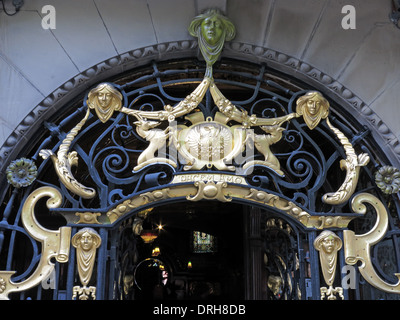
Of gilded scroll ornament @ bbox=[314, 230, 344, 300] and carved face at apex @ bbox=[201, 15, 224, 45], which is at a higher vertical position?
carved face at apex @ bbox=[201, 15, 224, 45]

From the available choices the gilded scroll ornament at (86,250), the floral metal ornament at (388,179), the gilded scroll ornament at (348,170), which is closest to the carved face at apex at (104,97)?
the gilded scroll ornament at (86,250)

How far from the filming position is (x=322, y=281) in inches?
204

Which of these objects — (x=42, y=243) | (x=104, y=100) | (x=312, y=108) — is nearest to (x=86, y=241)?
(x=42, y=243)

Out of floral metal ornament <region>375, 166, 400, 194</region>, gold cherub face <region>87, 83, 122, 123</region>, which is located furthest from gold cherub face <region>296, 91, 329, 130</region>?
gold cherub face <region>87, 83, 122, 123</region>

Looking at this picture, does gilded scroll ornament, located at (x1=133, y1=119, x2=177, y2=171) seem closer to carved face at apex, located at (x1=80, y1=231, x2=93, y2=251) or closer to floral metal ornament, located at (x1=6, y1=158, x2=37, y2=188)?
carved face at apex, located at (x1=80, y1=231, x2=93, y2=251)

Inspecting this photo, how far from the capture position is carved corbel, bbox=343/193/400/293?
16.8ft

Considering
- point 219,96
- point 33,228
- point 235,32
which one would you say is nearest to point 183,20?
point 235,32

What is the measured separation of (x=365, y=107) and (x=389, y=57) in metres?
0.62

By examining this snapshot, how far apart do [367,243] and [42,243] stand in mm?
3129

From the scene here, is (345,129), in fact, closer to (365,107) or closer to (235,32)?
(365,107)

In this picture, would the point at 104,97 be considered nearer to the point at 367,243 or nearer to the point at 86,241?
the point at 86,241

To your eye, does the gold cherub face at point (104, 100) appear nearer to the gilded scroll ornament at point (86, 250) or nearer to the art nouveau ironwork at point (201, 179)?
the art nouveau ironwork at point (201, 179)

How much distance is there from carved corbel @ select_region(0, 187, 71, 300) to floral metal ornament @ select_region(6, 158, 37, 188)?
14cm

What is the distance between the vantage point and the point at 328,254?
518cm
